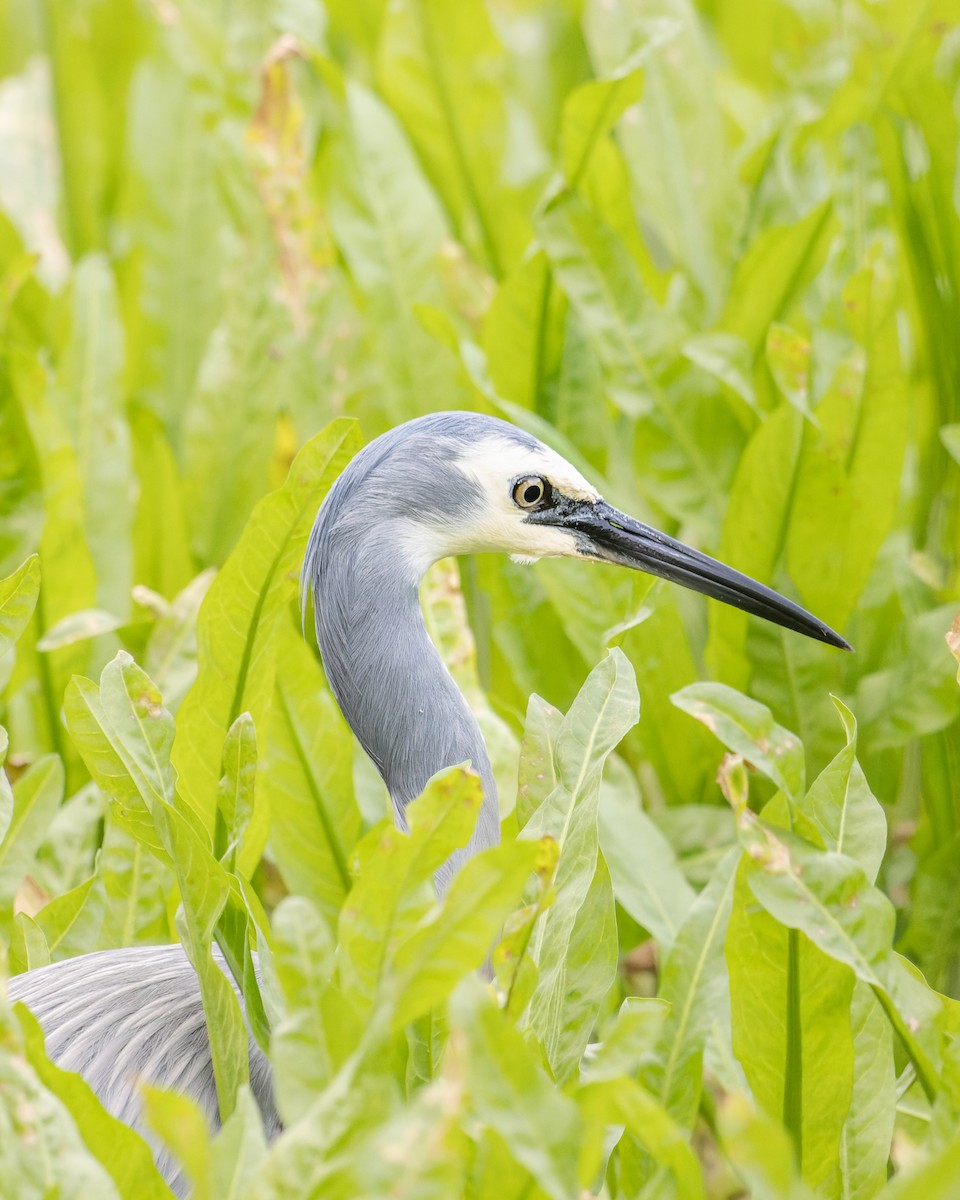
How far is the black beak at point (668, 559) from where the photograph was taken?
188cm

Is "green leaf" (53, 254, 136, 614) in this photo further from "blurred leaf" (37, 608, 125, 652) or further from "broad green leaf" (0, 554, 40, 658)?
"broad green leaf" (0, 554, 40, 658)

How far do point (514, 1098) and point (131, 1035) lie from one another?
729 millimetres

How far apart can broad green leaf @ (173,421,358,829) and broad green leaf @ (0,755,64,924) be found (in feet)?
0.90

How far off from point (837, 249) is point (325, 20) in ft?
5.05

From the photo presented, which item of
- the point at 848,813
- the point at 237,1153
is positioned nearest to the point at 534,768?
the point at 848,813

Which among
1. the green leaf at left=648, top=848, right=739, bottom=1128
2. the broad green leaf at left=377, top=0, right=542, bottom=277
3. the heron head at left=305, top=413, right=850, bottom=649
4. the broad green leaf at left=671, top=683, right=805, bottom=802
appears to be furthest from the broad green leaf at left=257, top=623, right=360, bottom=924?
the broad green leaf at left=377, top=0, right=542, bottom=277

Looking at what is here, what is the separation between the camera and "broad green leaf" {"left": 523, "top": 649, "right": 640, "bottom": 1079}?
150 centimetres

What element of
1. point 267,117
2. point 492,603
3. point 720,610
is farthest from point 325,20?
point 720,610

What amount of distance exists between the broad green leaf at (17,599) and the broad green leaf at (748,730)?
0.75 m

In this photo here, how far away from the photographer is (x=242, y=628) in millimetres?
1813

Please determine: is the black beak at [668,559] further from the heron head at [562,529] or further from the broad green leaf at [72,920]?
the broad green leaf at [72,920]

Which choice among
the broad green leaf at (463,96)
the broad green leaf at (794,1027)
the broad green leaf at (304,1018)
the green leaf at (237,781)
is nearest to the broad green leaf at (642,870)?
the broad green leaf at (794,1027)

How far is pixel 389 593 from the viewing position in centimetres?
176

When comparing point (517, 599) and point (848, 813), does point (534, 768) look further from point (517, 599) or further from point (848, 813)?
point (517, 599)
